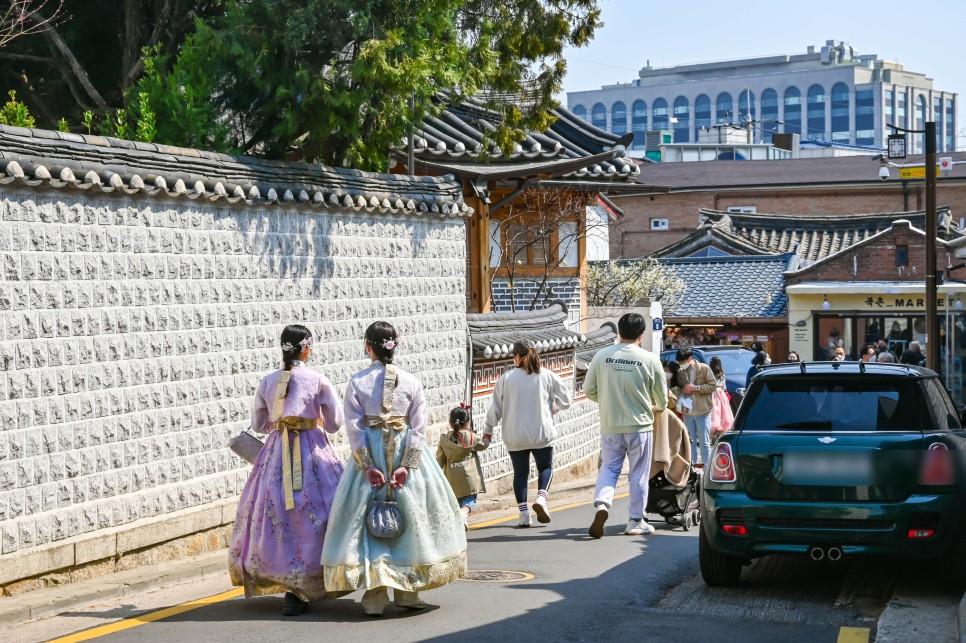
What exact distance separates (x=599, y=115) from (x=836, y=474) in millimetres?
161494

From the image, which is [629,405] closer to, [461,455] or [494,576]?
[461,455]

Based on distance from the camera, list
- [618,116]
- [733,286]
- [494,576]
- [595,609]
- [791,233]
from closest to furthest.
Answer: [595,609] < [494,576] < [733,286] < [791,233] < [618,116]

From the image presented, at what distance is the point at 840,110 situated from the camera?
153875mm

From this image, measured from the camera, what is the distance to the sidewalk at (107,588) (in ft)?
27.9

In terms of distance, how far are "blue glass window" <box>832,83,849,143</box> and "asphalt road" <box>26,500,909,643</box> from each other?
15041 cm

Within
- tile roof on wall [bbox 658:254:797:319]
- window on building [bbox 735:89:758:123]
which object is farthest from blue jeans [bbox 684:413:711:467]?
window on building [bbox 735:89:758:123]

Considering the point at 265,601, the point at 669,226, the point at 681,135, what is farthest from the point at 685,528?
the point at 681,135

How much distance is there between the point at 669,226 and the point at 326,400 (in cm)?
5159

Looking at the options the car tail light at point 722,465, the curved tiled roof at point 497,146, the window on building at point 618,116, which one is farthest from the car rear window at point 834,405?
the window on building at point 618,116

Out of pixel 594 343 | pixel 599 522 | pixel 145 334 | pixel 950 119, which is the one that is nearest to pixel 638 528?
pixel 599 522

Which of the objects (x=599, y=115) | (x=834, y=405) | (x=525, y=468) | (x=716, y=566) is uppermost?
(x=599, y=115)

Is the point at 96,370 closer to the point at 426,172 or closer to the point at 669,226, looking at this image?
the point at 426,172

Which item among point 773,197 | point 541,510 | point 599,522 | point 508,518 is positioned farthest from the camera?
point 773,197

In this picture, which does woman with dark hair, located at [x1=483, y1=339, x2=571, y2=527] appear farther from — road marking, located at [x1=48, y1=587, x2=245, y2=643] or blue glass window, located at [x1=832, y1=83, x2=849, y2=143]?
blue glass window, located at [x1=832, y1=83, x2=849, y2=143]
